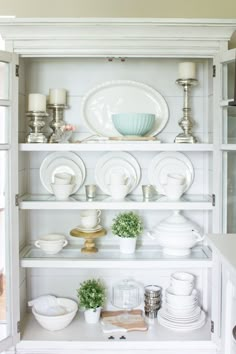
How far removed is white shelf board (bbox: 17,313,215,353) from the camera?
7.77 ft

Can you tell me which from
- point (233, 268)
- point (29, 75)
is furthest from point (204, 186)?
point (233, 268)

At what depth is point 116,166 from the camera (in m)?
2.71

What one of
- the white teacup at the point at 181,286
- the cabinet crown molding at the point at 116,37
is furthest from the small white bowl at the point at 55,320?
the cabinet crown molding at the point at 116,37

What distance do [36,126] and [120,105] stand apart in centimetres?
53

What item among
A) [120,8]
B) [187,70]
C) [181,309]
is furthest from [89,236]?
[120,8]

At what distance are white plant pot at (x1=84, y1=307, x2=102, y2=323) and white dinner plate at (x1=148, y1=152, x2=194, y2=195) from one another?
0.80m

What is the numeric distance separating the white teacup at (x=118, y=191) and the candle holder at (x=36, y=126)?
0.47m

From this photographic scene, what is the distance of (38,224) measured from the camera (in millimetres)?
2754

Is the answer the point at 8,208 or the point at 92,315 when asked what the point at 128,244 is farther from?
the point at 8,208

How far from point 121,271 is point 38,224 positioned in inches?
23.6

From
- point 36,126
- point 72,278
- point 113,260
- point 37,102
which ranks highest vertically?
point 37,102

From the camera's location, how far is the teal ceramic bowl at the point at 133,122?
8.00 ft

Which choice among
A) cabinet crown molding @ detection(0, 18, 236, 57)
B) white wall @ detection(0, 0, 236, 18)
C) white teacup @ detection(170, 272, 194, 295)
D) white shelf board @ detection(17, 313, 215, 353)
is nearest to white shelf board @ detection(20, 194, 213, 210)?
white teacup @ detection(170, 272, 194, 295)

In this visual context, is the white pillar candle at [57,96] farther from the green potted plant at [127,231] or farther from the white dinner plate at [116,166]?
the green potted plant at [127,231]
